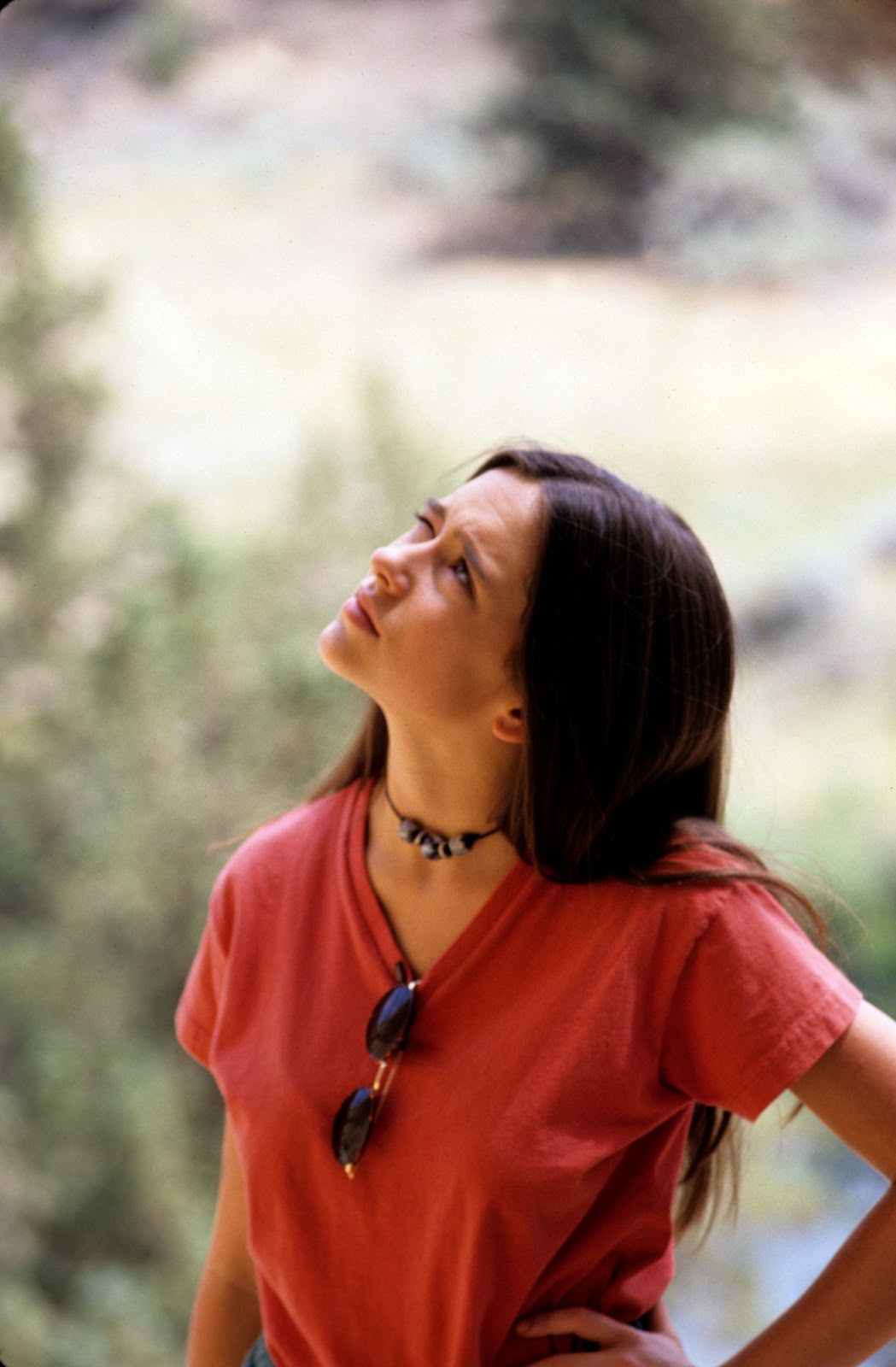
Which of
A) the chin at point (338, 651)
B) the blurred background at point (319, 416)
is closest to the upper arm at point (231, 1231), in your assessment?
the chin at point (338, 651)

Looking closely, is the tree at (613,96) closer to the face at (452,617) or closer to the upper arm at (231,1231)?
the face at (452,617)

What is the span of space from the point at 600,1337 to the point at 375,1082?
0.23 meters

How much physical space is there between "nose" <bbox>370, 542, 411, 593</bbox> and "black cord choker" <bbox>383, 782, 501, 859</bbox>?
0.19 meters

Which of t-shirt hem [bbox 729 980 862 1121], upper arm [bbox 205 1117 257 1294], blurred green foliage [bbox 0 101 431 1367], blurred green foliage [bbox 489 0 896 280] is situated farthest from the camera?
blurred green foliage [bbox 0 101 431 1367]

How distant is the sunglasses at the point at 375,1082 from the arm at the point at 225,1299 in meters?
0.23

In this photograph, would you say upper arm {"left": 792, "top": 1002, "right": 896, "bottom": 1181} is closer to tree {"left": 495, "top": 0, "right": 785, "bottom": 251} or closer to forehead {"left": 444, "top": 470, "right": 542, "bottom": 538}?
forehead {"left": 444, "top": 470, "right": 542, "bottom": 538}

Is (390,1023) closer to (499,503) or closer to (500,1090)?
(500,1090)

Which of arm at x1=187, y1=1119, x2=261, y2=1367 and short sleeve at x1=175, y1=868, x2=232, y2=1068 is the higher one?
short sleeve at x1=175, y1=868, x2=232, y2=1068

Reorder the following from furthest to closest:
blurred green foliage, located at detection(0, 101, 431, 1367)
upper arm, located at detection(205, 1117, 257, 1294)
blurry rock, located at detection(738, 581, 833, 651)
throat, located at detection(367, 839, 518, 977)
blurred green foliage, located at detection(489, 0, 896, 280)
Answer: blurred green foliage, located at detection(0, 101, 431, 1367)
blurry rock, located at detection(738, 581, 833, 651)
blurred green foliage, located at detection(489, 0, 896, 280)
upper arm, located at detection(205, 1117, 257, 1294)
throat, located at detection(367, 839, 518, 977)

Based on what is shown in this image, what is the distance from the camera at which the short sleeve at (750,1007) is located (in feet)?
2.97

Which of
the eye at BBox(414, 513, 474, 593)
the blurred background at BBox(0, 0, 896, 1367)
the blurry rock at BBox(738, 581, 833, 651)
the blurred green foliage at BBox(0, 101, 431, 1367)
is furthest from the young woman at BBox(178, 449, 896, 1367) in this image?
the blurred green foliage at BBox(0, 101, 431, 1367)

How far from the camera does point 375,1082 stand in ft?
3.15

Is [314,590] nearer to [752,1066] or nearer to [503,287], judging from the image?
[503,287]

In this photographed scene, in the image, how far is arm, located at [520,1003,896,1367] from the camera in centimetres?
91
